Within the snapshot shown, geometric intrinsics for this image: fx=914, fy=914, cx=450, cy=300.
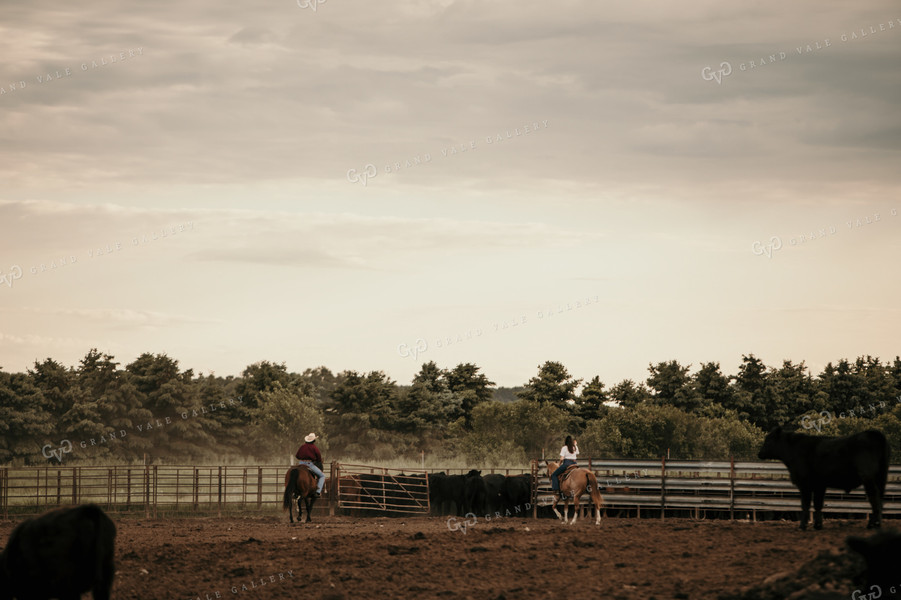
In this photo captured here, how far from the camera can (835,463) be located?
1477cm

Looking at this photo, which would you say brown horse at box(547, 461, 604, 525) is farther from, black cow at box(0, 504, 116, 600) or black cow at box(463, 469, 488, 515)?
black cow at box(0, 504, 116, 600)

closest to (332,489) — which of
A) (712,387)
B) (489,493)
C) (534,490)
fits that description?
(489,493)

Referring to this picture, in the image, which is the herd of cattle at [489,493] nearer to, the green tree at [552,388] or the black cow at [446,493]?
the black cow at [446,493]

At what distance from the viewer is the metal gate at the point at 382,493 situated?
2488 cm

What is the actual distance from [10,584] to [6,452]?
45.7 meters

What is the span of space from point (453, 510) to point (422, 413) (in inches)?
1524

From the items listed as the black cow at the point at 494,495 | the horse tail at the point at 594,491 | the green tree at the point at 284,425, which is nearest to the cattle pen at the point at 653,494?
the black cow at the point at 494,495

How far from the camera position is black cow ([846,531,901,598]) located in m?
8.99

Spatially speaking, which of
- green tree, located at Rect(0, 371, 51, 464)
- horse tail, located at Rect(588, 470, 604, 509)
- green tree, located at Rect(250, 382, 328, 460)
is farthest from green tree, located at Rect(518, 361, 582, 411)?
horse tail, located at Rect(588, 470, 604, 509)

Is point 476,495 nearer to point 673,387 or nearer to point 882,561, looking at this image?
point 882,561

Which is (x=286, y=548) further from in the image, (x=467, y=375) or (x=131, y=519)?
(x=467, y=375)

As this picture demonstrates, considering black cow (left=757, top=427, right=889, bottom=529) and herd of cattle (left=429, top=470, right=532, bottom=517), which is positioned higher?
black cow (left=757, top=427, right=889, bottom=529)

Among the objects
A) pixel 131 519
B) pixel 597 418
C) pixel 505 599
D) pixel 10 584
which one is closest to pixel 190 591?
pixel 10 584

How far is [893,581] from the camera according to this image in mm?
9008
